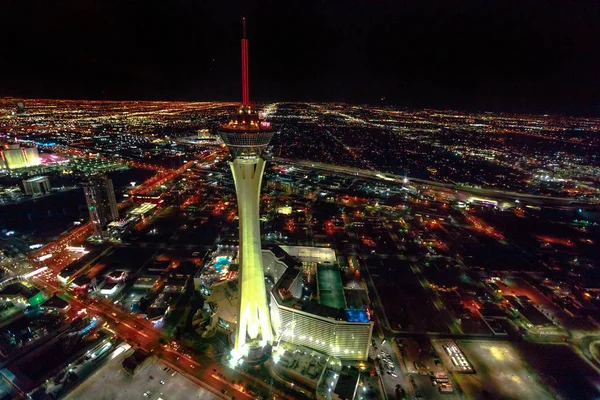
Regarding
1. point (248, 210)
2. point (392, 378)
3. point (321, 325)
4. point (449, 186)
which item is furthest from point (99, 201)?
point (449, 186)

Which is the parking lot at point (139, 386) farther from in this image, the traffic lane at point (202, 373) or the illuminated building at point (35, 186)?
the illuminated building at point (35, 186)

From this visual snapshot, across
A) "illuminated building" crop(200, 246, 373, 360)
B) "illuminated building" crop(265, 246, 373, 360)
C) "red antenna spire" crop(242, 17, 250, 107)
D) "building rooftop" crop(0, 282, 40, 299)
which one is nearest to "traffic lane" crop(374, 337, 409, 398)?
"illuminated building" crop(265, 246, 373, 360)

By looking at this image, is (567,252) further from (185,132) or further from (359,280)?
(185,132)

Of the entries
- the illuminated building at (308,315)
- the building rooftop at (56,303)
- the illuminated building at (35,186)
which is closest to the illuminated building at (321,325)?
the illuminated building at (308,315)

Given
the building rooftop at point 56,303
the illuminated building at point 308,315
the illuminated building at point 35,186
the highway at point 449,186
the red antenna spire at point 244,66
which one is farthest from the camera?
the highway at point 449,186

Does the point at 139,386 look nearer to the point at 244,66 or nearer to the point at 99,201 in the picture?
the point at 244,66

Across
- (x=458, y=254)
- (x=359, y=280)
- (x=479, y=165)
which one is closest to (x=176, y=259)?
(x=359, y=280)

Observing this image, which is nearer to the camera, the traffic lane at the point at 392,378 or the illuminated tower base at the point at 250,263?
the illuminated tower base at the point at 250,263

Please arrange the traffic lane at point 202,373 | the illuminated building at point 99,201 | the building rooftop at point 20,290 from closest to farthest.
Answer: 1. the traffic lane at point 202,373
2. the building rooftop at point 20,290
3. the illuminated building at point 99,201
